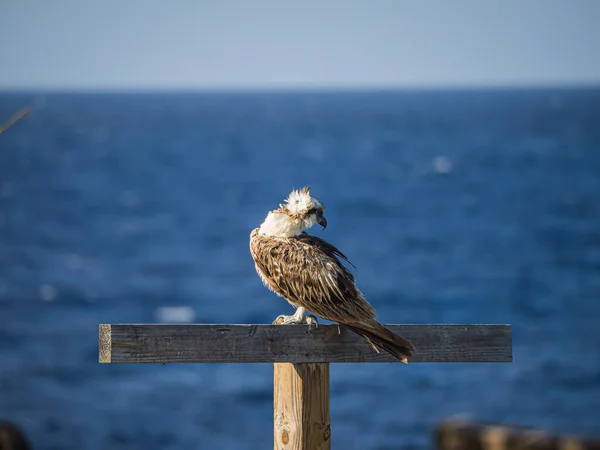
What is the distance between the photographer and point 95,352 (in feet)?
107

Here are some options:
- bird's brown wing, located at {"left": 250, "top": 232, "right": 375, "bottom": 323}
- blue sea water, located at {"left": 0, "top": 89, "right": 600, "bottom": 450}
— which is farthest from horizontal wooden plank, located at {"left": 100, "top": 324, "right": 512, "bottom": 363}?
blue sea water, located at {"left": 0, "top": 89, "right": 600, "bottom": 450}

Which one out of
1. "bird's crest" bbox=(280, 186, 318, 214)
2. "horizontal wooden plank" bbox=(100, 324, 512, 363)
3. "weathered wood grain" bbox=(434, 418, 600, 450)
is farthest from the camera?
"bird's crest" bbox=(280, 186, 318, 214)

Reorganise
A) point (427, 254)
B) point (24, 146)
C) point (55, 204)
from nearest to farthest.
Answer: point (427, 254) → point (55, 204) → point (24, 146)

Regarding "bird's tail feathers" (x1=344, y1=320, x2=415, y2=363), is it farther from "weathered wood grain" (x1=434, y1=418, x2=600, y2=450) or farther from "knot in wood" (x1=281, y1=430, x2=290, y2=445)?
"weathered wood grain" (x1=434, y1=418, x2=600, y2=450)

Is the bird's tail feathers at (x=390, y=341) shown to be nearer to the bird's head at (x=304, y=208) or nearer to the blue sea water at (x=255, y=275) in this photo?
the bird's head at (x=304, y=208)

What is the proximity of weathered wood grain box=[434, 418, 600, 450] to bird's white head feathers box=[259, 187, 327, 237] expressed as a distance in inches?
176

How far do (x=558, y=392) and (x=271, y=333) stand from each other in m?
22.6

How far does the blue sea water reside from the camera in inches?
1006

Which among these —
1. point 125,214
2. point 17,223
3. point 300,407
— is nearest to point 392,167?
point 125,214

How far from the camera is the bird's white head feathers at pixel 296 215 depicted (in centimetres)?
816

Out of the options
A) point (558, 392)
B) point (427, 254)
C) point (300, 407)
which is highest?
point (427, 254)

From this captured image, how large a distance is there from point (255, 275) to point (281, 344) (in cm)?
4206

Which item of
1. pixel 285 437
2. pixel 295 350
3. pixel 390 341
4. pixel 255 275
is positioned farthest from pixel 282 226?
pixel 255 275

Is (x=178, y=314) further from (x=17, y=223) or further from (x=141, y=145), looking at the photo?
(x=141, y=145)
